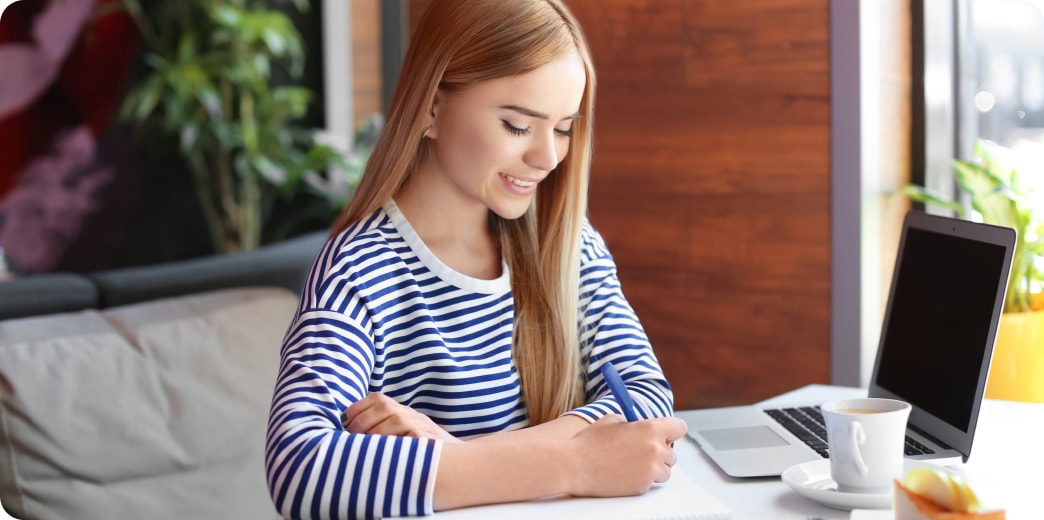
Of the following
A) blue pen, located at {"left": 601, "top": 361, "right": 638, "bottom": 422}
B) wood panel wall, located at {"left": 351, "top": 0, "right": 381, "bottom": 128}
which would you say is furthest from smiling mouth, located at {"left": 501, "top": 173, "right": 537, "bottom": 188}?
wood panel wall, located at {"left": 351, "top": 0, "right": 381, "bottom": 128}

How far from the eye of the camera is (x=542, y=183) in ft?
4.78

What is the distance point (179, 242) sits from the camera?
4.11m

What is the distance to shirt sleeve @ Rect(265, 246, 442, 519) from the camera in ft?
3.26

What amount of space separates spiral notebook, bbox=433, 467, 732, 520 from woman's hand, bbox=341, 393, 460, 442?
0.12 meters

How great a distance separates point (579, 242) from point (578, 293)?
0.24ft

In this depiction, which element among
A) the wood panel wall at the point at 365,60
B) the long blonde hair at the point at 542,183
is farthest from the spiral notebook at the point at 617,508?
the wood panel wall at the point at 365,60

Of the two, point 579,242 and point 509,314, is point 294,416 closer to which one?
point 509,314

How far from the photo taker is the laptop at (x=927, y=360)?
46.8 inches

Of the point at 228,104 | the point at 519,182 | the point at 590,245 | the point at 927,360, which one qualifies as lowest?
the point at 927,360

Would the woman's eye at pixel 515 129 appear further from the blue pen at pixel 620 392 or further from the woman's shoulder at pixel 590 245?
the blue pen at pixel 620 392

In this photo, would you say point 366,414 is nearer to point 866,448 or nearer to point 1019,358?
point 866,448

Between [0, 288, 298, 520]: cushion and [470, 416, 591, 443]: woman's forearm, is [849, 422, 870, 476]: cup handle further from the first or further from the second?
[0, 288, 298, 520]: cushion

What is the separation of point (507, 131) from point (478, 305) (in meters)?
0.24

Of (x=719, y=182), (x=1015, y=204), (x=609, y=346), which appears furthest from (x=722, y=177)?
(x=609, y=346)
